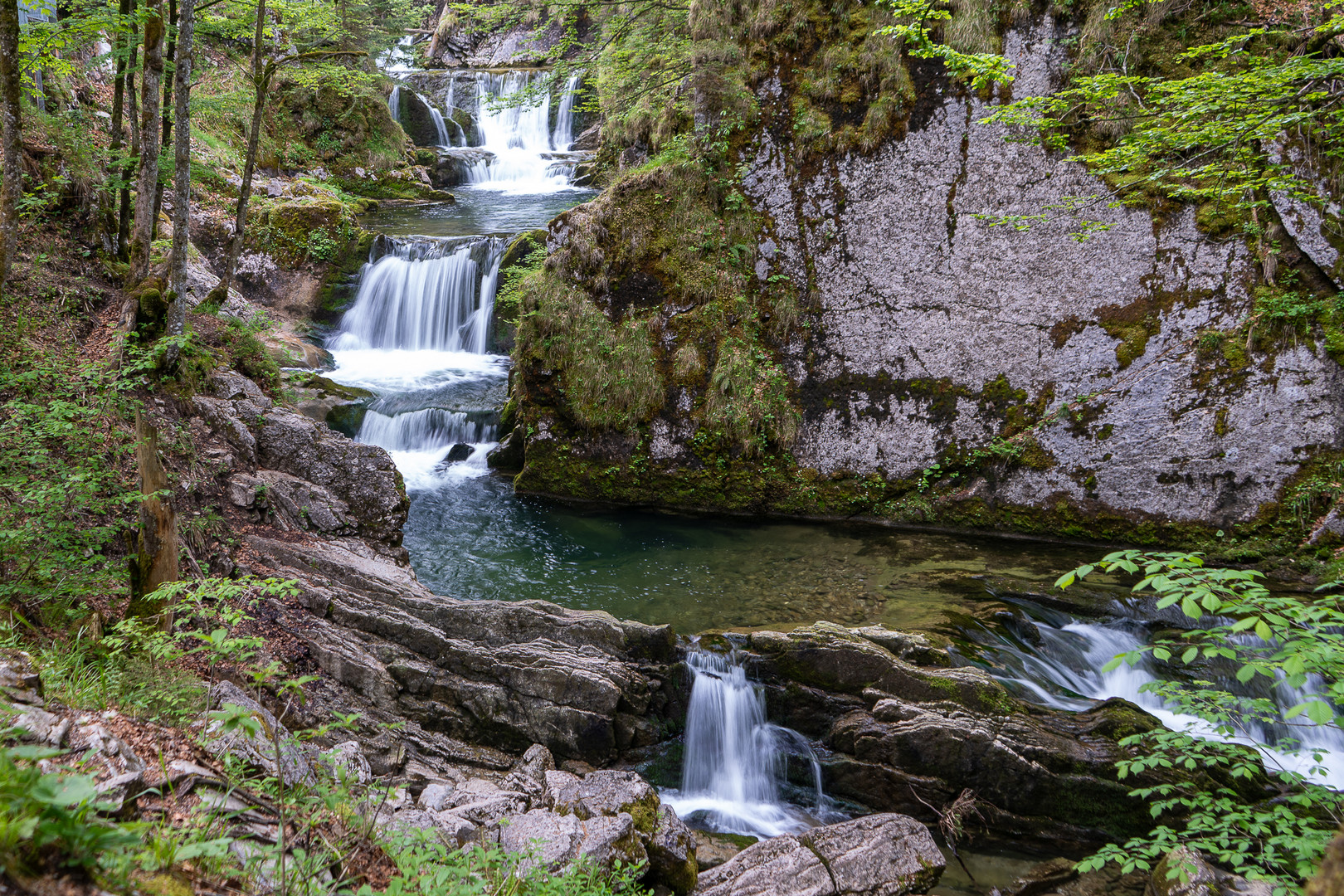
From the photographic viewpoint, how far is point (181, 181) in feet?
21.3

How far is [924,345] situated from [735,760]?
21.7 ft

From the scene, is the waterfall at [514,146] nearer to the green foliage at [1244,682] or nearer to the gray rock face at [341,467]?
the gray rock face at [341,467]

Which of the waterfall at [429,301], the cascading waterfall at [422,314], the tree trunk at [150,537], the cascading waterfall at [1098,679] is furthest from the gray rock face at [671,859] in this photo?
the waterfall at [429,301]

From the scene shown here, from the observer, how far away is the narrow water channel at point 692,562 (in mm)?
6195

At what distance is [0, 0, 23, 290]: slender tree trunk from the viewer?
4.55 m

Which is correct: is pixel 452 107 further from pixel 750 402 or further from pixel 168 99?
pixel 750 402

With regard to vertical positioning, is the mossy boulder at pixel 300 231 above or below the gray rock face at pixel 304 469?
above

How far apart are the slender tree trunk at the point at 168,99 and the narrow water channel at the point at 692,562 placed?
4.41 meters

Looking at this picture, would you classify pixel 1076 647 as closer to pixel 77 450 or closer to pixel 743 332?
pixel 743 332

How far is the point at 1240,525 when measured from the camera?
8.20 meters

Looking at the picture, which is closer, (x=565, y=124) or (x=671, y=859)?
(x=671, y=859)

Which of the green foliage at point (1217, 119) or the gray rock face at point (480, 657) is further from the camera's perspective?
the gray rock face at point (480, 657)

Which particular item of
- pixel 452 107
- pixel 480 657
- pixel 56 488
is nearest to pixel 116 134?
pixel 56 488

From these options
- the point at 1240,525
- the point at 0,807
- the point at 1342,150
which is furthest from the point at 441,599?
the point at 1342,150
